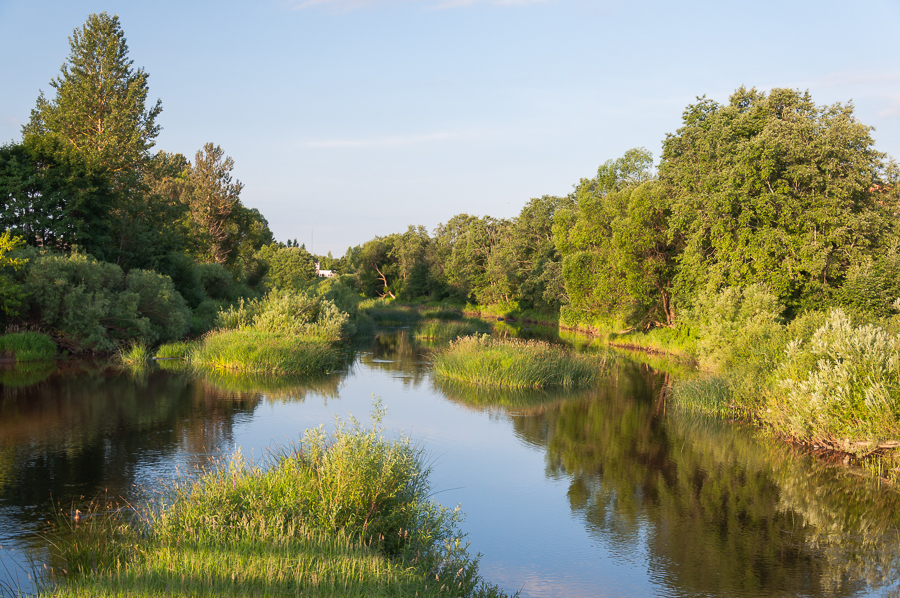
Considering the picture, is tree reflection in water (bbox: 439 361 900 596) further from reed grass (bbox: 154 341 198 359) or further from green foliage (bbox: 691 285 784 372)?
reed grass (bbox: 154 341 198 359)

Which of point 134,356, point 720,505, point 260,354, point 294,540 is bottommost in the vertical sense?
point 720,505

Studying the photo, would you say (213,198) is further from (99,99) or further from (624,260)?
(624,260)

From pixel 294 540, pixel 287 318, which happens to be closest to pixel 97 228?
pixel 287 318

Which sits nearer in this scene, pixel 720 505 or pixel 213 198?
pixel 720 505

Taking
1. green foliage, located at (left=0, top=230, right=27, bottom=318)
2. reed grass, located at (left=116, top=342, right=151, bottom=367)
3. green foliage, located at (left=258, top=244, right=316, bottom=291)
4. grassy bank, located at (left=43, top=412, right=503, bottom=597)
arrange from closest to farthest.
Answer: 1. grassy bank, located at (left=43, top=412, right=503, bottom=597)
2. green foliage, located at (left=0, top=230, right=27, bottom=318)
3. reed grass, located at (left=116, top=342, right=151, bottom=367)
4. green foliage, located at (left=258, top=244, right=316, bottom=291)

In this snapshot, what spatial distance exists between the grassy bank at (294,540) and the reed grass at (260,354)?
15.7 m

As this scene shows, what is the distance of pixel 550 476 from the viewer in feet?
43.5

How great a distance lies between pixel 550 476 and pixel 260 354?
49.5ft

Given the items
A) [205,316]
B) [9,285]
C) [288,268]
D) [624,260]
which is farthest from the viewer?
[288,268]

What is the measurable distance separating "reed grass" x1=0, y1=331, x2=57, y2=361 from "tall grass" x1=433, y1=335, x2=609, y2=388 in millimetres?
15202

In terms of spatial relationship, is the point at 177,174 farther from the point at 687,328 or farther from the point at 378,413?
the point at 378,413

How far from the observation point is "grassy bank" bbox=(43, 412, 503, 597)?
5.76 meters

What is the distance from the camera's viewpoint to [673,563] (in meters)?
8.94

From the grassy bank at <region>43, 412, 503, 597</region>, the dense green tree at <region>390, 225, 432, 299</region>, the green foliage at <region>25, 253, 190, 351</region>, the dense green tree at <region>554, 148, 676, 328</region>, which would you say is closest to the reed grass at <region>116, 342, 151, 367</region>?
the green foliage at <region>25, 253, 190, 351</region>
